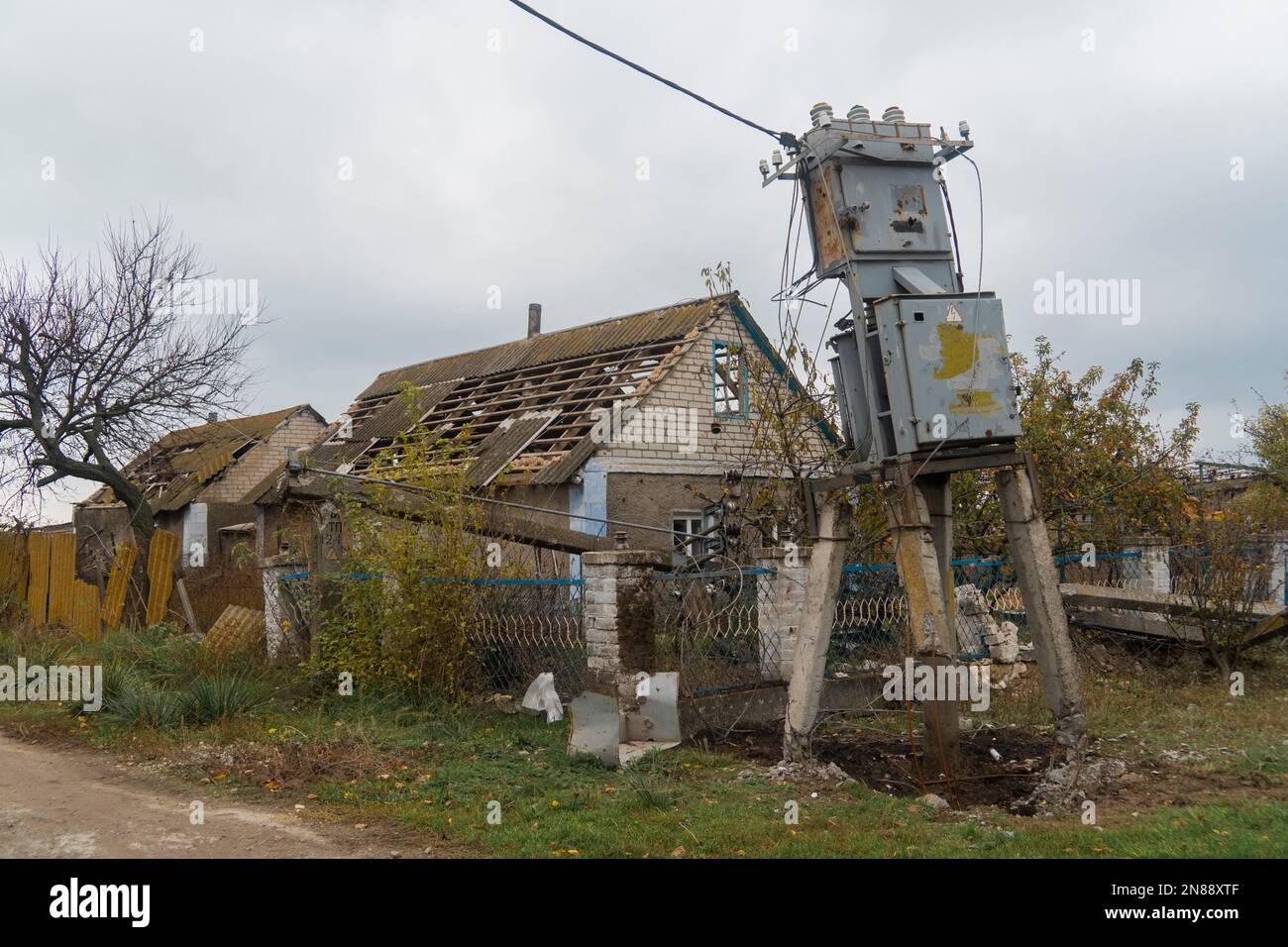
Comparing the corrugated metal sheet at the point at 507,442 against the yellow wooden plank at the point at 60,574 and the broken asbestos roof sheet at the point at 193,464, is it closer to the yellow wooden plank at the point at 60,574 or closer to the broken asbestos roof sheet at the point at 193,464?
the yellow wooden plank at the point at 60,574

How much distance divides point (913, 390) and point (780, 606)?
2.82 meters

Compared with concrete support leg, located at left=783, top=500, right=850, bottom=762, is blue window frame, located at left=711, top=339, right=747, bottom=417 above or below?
above

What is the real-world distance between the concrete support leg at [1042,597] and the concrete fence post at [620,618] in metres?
2.74

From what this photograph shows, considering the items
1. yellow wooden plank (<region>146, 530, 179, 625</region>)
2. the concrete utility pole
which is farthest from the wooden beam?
yellow wooden plank (<region>146, 530, 179, 625</region>)

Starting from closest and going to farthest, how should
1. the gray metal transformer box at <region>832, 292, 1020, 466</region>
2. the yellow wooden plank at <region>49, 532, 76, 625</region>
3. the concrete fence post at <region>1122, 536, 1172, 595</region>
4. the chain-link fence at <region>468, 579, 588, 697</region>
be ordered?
the gray metal transformer box at <region>832, 292, 1020, 466</region> → the chain-link fence at <region>468, 579, 588, 697</region> → the concrete fence post at <region>1122, 536, 1172, 595</region> → the yellow wooden plank at <region>49, 532, 76, 625</region>

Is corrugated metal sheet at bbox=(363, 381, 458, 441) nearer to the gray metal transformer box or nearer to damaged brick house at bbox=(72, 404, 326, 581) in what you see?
damaged brick house at bbox=(72, 404, 326, 581)

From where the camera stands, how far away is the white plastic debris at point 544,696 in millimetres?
8710

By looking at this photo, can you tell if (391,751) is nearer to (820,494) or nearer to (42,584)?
(820,494)

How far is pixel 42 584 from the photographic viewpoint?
1680cm

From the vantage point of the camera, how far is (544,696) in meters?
8.75

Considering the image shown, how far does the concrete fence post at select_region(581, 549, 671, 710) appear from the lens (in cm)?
769

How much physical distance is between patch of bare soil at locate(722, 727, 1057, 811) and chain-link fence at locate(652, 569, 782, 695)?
0.58m

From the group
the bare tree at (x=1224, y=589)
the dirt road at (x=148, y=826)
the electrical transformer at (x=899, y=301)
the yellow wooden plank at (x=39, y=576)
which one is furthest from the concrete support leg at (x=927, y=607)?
the yellow wooden plank at (x=39, y=576)
